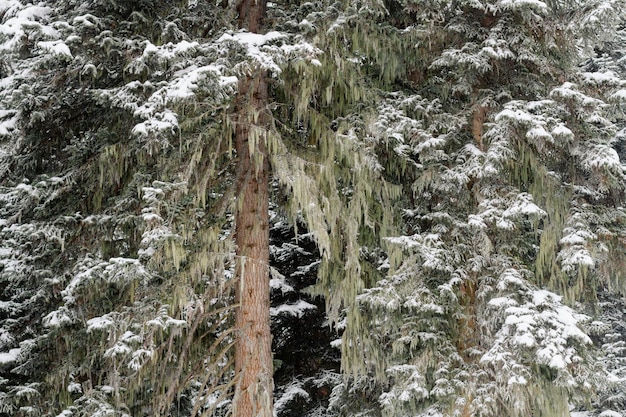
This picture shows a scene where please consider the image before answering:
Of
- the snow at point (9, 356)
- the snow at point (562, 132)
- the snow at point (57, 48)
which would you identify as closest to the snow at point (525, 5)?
the snow at point (562, 132)

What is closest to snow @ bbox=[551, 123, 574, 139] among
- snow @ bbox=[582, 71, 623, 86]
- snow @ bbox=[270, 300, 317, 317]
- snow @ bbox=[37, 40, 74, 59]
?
snow @ bbox=[582, 71, 623, 86]

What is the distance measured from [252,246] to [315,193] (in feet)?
3.73

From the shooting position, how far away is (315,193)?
6.69 metres

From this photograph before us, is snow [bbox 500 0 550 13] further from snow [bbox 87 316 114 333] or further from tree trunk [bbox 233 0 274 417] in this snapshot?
snow [bbox 87 316 114 333]

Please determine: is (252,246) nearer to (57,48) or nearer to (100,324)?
(100,324)

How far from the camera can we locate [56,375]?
7012 mm

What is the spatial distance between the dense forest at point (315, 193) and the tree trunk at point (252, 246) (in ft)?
0.09

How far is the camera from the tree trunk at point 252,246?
680 cm

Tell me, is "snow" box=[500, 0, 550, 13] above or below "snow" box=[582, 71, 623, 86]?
above

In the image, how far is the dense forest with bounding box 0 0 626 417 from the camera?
6383 millimetres

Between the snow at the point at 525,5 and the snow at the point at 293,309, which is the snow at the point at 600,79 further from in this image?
the snow at the point at 293,309

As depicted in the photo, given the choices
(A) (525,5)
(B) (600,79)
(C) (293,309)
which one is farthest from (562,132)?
(C) (293,309)

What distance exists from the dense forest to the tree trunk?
3 cm

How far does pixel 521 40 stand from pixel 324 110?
8.20ft
